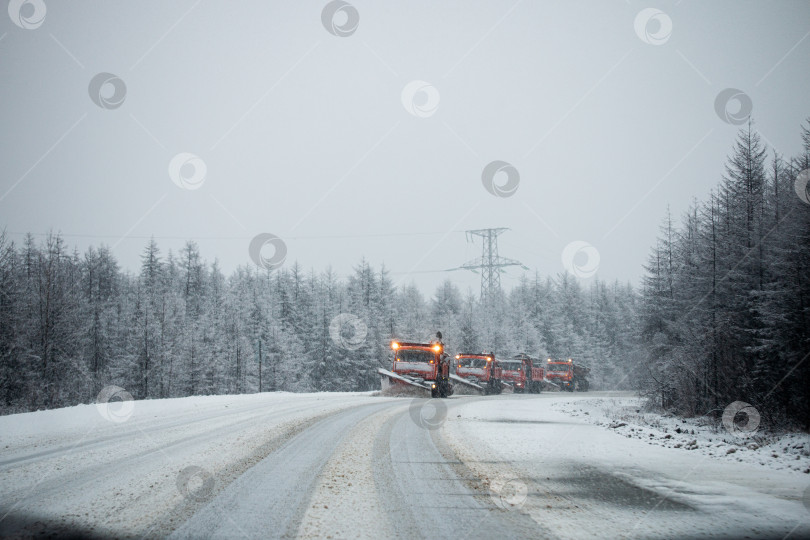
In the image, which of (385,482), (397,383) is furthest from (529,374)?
(385,482)

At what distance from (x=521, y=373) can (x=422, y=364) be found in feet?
55.4

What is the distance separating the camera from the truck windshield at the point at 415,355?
1183 inches

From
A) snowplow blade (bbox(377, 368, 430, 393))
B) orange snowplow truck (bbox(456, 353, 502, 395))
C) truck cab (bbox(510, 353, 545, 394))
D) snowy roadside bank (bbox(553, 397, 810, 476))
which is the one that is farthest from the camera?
truck cab (bbox(510, 353, 545, 394))

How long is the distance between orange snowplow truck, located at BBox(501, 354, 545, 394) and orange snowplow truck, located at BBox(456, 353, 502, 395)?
5.02 meters

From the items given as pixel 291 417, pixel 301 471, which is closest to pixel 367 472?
pixel 301 471

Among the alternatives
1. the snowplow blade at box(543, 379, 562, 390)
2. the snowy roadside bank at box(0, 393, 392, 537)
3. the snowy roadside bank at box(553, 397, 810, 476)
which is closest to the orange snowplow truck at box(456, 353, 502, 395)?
the snowplow blade at box(543, 379, 562, 390)

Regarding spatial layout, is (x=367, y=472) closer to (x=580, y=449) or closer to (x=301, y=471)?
(x=301, y=471)

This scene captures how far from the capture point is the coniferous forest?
15.7 metres

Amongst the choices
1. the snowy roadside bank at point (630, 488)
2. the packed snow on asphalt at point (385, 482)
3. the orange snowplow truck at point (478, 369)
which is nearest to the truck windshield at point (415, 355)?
the orange snowplow truck at point (478, 369)

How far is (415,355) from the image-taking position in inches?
1190

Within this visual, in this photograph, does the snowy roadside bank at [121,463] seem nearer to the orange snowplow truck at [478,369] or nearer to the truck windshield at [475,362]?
the orange snowplow truck at [478,369]

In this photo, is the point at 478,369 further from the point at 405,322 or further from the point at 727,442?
the point at 405,322

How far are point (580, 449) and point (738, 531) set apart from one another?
606 centimetres

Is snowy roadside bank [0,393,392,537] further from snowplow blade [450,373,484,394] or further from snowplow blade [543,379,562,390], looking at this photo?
snowplow blade [543,379,562,390]
